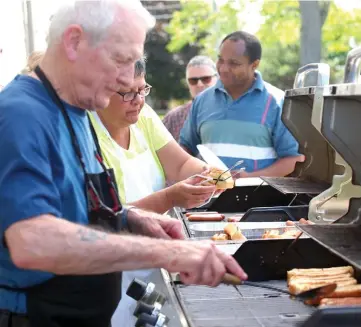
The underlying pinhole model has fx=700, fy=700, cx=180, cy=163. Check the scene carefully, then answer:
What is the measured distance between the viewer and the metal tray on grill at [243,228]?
297 cm

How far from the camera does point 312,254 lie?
2445 millimetres

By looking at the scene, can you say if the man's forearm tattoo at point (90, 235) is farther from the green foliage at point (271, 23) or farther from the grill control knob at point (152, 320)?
the green foliage at point (271, 23)

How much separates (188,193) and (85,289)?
998mm

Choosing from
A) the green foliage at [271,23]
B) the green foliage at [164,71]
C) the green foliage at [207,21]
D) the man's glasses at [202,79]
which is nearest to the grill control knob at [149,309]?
the man's glasses at [202,79]

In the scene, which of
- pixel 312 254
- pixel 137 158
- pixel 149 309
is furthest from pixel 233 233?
pixel 149 309

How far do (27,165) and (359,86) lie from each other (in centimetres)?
103

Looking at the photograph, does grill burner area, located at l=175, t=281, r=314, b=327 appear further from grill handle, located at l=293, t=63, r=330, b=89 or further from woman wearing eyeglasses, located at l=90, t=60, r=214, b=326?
grill handle, located at l=293, t=63, r=330, b=89

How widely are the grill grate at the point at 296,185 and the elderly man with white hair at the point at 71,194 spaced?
4.16ft

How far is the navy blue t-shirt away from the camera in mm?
1645

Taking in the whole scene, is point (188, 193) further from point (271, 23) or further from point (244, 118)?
point (271, 23)

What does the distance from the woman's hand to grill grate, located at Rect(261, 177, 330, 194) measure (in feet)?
1.40

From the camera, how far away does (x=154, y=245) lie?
5.67ft

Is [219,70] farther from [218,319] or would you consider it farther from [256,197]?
[218,319]

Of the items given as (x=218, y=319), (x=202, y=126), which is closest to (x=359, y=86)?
(x=218, y=319)
